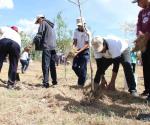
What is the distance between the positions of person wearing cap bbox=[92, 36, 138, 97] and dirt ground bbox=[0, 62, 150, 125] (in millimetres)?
380

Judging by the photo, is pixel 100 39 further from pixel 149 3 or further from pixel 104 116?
pixel 104 116

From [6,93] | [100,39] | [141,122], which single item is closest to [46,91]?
[6,93]

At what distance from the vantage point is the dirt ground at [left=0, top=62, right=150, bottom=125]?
7.06 metres

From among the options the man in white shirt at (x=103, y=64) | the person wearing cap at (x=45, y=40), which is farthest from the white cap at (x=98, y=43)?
the person wearing cap at (x=45, y=40)

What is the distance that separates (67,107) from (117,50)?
2177 mm

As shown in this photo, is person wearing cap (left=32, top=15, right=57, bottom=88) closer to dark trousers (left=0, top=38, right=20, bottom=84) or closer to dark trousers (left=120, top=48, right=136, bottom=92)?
dark trousers (left=0, top=38, right=20, bottom=84)

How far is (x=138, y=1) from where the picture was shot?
28.6 feet

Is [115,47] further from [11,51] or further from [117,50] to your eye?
[11,51]

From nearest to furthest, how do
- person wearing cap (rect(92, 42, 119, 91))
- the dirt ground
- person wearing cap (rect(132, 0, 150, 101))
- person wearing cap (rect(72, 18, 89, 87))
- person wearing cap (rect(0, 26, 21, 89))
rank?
the dirt ground → person wearing cap (rect(132, 0, 150, 101)) → person wearing cap (rect(92, 42, 119, 91)) → person wearing cap (rect(0, 26, 21, 89)) → person wearing cap (rect(72, 18, 89, 87))

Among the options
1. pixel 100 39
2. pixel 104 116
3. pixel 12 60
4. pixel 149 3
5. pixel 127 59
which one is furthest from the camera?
A: pixel 12 60

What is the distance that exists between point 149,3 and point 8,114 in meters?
3.59

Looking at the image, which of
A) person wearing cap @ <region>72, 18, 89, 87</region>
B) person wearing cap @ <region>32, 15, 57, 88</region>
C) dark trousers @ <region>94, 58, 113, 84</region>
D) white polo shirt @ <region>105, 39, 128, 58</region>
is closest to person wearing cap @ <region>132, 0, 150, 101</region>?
white polo shirt @ <region>105, 39, 128, 58</region>

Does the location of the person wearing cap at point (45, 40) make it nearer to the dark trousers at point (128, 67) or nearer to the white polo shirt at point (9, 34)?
the white polo shirt at point (9, 34)

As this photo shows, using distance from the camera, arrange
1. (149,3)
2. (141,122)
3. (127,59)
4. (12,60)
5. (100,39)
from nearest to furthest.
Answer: (141,122), (149,3), (100,39), (127,59), (12,60)
